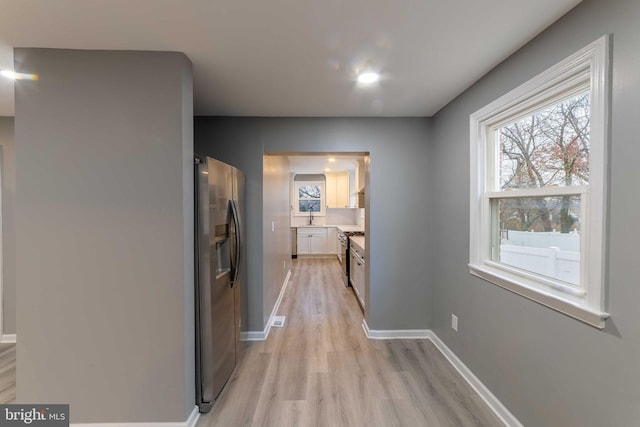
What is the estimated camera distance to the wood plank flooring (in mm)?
1818

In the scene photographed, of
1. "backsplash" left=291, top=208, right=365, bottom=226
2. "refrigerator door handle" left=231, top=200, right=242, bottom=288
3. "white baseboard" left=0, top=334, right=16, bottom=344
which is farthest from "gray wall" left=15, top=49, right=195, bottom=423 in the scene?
"backsplash" left=291, top=208, right=365, bottom=226

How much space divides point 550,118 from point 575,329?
1.15 metres

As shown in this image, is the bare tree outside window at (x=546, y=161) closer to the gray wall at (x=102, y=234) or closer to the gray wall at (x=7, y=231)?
the gray wall at (x=102, y=234)

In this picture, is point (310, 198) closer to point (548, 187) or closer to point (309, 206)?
point (309, 206)

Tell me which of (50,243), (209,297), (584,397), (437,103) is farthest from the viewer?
(437,103)

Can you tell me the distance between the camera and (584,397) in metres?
1.27

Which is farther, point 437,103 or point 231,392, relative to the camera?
point 437,103

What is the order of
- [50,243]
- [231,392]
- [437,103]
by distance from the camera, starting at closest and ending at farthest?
[50,243], [231,392], [437,103]

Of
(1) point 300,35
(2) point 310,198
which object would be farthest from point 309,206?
(1) point 300,35

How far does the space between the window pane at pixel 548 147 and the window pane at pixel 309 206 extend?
6.27 meters

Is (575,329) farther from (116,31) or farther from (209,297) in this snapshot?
(116,31)

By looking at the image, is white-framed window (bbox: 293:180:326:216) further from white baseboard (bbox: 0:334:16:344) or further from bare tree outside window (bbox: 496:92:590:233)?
bare tree outside window (bbox: 496:92:590:233)

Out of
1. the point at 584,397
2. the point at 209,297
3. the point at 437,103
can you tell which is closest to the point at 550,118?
the point at 437,103

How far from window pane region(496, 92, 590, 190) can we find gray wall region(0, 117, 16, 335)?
475cm
